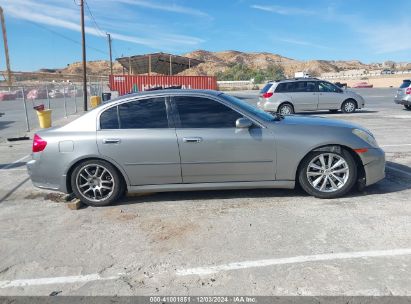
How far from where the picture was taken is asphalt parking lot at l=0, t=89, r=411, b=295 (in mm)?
2836

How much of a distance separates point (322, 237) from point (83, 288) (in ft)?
7.68

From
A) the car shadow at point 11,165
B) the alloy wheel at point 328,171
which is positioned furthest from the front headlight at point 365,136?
the car shadow at point 11,165

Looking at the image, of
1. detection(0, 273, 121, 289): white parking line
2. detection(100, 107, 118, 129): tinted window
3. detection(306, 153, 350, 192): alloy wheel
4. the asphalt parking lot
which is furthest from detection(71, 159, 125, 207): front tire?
detection(306, 153, 350, 192): alloy wheel

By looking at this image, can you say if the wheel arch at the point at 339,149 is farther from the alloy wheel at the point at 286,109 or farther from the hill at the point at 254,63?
the hill at the point at 254,63

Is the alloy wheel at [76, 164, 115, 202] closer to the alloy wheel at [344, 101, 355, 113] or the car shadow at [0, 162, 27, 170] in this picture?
the car shadow at [0, 162, 27, 170]

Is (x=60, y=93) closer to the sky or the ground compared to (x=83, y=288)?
closer to the sky

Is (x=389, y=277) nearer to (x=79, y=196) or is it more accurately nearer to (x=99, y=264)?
(x=99, y=264)

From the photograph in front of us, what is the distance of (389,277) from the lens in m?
2.81

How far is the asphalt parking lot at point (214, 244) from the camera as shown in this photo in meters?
2.84

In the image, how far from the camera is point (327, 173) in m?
4.52

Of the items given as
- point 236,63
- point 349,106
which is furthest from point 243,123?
point 236,63

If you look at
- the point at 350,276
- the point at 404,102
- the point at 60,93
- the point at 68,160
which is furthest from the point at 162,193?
the point at 60,93

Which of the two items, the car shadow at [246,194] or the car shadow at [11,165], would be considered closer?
the car shadow at [246,194]

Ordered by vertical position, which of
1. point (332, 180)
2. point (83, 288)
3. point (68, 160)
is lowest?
point (83, 288)
